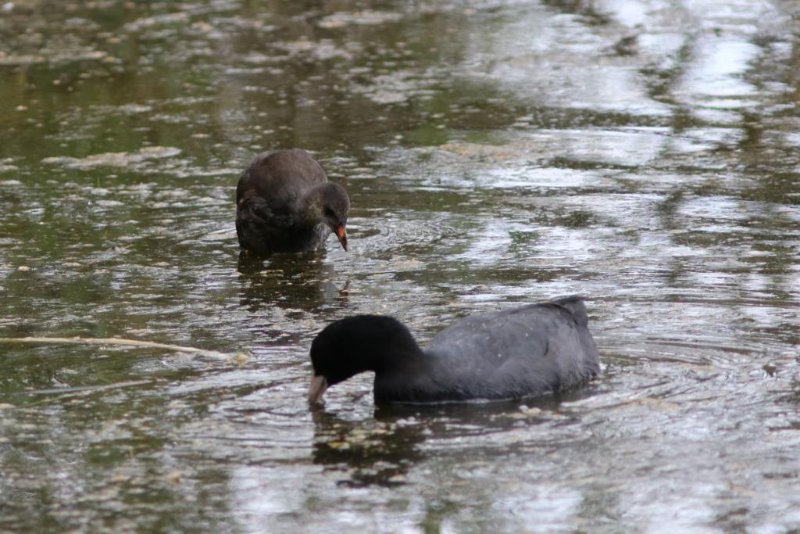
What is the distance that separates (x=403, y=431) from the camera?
5926 mm

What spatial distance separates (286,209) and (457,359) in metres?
3.44

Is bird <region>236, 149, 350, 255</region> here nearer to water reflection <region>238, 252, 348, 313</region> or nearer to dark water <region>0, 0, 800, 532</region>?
water reflection <region>238, 252, 348, 313</region>

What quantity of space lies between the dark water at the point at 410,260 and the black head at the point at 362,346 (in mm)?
203

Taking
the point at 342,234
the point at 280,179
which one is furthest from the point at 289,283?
the point at 280,179

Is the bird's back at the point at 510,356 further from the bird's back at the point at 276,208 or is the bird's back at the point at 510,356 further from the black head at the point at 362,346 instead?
the bird's back at the point at 276,208

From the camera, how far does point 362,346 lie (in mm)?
6152

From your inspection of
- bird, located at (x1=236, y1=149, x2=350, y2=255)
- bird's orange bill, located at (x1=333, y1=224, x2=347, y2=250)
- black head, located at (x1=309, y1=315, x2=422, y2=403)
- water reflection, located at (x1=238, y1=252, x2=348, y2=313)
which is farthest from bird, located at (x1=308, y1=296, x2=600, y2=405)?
bird, located at (x1=236, y1=149, x2=350, y2=255)

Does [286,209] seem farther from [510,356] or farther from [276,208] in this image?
[510,356]

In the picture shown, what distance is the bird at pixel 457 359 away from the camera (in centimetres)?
616

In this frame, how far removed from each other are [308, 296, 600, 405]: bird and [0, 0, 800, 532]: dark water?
0.10 meters

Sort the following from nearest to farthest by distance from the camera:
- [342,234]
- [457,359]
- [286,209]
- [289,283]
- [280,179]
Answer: [457,359] < [289,283] < [342,234] < [286,209] < [280,179]

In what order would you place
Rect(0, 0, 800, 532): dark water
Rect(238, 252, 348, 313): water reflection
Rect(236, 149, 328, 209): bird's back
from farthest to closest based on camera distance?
Rect(236, 149, 328, 209): bird's back → Rect(238, 252, 348, 313): water reflection → Rect(0, 0, 800, 532): dark water

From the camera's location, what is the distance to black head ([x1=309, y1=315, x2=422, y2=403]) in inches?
242

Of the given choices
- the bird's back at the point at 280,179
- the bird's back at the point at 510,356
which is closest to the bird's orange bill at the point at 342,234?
the bird's back at the point at 280,179
